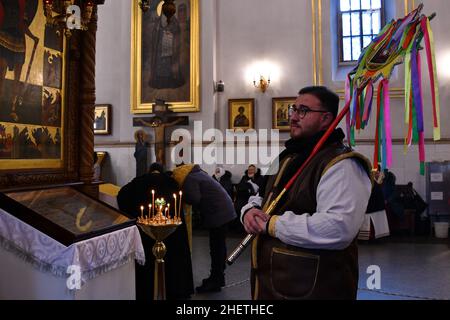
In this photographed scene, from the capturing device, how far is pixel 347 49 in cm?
1083

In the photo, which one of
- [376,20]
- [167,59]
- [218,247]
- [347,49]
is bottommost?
[218,247]

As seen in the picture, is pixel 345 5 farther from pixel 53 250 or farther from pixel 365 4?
pixel 53 250

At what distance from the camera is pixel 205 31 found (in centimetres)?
1070

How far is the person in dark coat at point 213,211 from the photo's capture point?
16.0ft

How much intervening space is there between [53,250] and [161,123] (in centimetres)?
756

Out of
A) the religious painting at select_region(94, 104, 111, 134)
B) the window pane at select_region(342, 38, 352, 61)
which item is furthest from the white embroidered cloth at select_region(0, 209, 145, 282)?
the window pane at select_region(342, 38, 352, 61)

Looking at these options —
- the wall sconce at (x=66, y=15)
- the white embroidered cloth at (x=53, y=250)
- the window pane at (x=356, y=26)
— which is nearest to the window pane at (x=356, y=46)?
the window pane at (x=356, y=26)

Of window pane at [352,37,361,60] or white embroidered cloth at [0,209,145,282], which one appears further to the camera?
window pane at [352,37,361,60]

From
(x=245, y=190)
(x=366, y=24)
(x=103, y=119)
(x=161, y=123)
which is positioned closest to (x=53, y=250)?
(x=245, y=190)

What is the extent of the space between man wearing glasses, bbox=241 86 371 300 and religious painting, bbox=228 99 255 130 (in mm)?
8482

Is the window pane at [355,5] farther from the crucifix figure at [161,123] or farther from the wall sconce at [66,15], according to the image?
the wall sconce at [66,15]

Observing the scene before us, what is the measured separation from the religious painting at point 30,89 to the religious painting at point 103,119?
7.40m

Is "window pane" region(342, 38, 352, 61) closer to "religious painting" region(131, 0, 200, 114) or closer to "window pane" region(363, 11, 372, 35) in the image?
"window pane" region(363, 11, 372, 35)

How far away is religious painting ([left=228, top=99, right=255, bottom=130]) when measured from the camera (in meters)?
10.8
